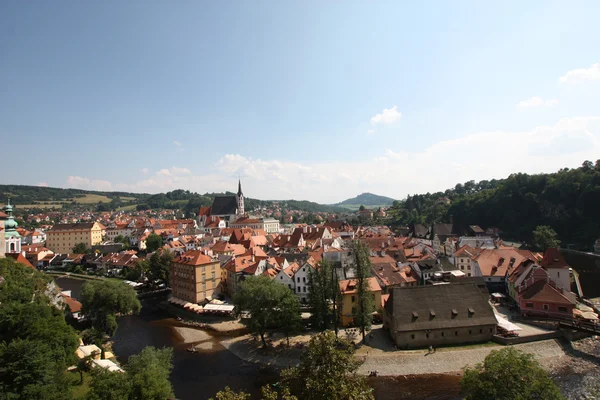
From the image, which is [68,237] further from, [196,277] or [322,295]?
[322,295]

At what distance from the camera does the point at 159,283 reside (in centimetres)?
6606

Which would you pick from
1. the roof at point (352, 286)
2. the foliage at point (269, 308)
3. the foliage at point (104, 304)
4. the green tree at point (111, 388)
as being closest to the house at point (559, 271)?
the roof at point (352, 286)

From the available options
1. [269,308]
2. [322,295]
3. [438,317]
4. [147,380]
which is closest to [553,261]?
[438,317]

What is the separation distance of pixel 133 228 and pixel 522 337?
11130 centimetres

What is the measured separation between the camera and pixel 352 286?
38.2 metres

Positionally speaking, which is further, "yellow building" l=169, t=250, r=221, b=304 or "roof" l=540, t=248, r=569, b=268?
"yellow building" l=169, t=250, r=221, b=304

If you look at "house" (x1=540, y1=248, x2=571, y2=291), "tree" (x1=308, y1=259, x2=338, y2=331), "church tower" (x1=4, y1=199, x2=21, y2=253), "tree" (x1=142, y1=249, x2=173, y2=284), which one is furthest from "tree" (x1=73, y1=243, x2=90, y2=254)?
"house" (x1=540, y1=248, x2=571, y2=291)

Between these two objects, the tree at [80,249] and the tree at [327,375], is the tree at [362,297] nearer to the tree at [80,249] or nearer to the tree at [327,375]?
the tree at [327,375]

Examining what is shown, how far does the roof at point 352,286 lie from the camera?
3769 centimetres

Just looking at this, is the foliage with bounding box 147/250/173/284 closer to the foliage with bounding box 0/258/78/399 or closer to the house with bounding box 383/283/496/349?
the foliage with bounding box 0/258/78/399

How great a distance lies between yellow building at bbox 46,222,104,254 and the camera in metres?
98.0

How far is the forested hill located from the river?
82914mm

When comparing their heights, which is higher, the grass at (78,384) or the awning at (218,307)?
the grass at (78,384)

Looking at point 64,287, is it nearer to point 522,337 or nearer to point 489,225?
point 522,337
